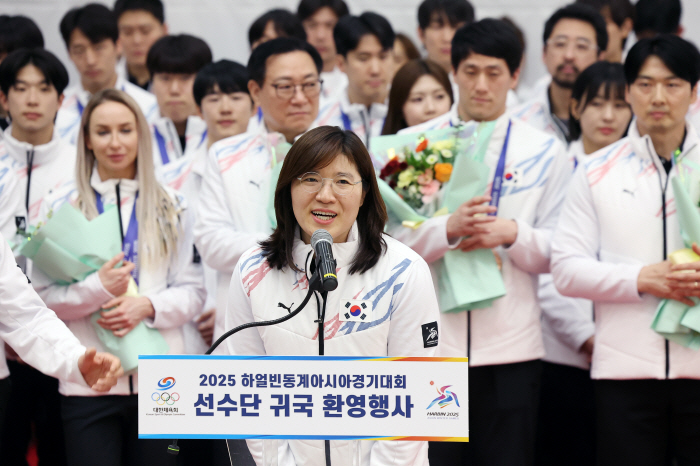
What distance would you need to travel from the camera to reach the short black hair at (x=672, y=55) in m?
3.36

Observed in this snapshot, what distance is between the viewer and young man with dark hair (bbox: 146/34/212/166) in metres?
4.98

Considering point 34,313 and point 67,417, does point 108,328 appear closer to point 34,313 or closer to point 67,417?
point 67,417

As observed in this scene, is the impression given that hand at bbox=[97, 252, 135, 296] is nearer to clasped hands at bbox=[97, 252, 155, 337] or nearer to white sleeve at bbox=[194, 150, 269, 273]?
clasped hands at bbox=[97, 252, 155, 337]

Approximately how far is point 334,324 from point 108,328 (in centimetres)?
133

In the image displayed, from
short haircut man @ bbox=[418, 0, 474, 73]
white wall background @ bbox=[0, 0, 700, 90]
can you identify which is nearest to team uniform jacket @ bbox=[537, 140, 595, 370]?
short haircut man @ bbox=[418, 0, 474, 73]

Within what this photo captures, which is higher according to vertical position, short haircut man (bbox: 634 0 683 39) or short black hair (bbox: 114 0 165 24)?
short black hair (bbox: 114 0 165 24)

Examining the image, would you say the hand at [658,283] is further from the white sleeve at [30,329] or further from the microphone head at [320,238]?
the white sleeve at [30,329]

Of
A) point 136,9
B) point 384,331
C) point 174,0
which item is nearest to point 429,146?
point 384,331

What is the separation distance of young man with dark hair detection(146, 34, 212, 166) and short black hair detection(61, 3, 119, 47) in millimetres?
376

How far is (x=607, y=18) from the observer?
221 inches

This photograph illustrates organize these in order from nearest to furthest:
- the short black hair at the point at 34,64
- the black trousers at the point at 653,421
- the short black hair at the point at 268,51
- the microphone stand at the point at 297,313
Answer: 1. the microphone stand at the point at 297,313
2. the black trousers at the point at 653,421
3. the short black hair at the point at 268,51
4. the short black hair at the point at 34,64

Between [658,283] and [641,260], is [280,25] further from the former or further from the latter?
[658,283]

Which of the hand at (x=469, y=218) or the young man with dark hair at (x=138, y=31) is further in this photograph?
the young man with dark hair at (x=138, y=31)

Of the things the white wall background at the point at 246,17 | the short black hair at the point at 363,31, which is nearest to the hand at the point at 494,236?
the short black hair at the point at 363,31
